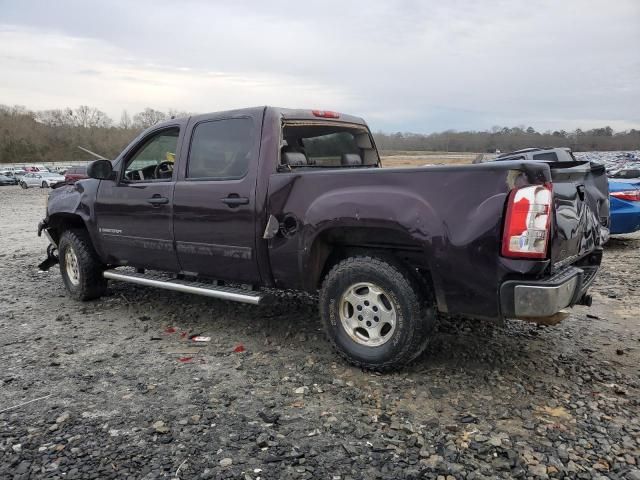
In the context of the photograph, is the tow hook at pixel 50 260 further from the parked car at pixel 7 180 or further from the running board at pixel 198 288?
the parked car at pixel 7 180

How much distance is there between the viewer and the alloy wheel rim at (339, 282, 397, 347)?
12.1ft

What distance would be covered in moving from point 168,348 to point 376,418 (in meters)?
2.04

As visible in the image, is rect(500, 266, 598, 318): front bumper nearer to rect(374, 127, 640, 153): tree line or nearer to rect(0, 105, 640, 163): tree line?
rect(374, 127, 640, 153): tree line

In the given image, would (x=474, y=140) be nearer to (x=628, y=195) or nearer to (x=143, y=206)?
(x=628, y=195)

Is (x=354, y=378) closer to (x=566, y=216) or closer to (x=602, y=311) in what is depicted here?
(x=566, y=216)

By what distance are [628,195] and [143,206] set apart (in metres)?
7.88

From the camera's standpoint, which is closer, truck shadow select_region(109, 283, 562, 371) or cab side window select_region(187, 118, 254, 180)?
truck shadow select_region(109, 283, 562, 371)

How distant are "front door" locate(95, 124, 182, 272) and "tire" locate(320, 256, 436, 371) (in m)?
1.82

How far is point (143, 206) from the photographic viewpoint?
5.06 m

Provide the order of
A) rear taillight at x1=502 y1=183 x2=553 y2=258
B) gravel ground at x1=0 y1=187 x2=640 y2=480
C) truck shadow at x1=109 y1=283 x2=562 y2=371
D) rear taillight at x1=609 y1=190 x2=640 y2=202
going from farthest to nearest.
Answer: rear taillight at x1=609 y1=190 x2=640 y2=202 → truck shadow at x1=109 y1=283 x2=562 y2=371 → rear taillight at x1=502 y1=183 x2=553 y2=258 → gravel ground at x1=0 y1=187 x2=640 y2=480

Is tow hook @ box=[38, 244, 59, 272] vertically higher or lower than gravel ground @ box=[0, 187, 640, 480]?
higher

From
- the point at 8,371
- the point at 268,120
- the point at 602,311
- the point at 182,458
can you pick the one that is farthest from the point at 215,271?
the point at 602,311

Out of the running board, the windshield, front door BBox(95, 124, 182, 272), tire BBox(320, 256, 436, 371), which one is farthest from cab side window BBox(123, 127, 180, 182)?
tire BBox(320, 256, 436, 371)

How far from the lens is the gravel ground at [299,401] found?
107 inches
